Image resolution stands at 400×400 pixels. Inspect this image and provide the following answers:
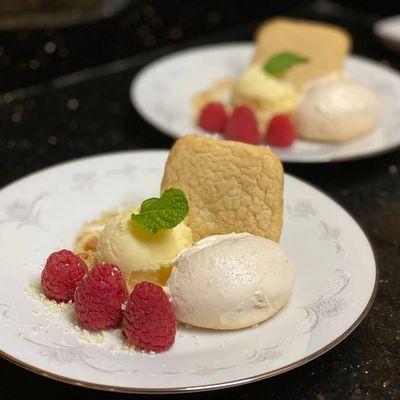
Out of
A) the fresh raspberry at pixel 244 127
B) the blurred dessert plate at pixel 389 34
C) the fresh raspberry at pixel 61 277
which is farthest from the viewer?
the blurred dessert plate at pixel 389 34

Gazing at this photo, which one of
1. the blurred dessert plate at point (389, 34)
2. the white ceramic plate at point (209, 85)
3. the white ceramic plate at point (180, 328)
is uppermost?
the white ceramic plate at point (180, 328)

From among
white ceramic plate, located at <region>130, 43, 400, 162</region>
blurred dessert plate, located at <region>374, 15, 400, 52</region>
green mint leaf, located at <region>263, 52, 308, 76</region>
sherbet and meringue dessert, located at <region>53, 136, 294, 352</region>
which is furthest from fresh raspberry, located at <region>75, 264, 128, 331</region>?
blurred dessert plate, located at <region>374, 15, 400, 52</region>

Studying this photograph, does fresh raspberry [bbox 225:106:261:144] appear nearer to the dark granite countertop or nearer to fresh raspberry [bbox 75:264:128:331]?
the dark granite countertop

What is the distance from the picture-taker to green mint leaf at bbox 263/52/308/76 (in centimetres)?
162

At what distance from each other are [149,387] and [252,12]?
1.74 m

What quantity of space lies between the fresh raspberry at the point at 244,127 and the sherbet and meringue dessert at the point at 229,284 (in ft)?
1.63

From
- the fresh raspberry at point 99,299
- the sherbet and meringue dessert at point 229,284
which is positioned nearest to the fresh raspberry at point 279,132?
the sherbet and meringue dessert at point 229,284

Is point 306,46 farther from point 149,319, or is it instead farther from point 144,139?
point 149,319

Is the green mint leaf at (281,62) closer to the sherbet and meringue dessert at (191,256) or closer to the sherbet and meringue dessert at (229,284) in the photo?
the sherbet and meringue dessert at (191,256)

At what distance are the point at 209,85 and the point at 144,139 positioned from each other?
0.30 meters

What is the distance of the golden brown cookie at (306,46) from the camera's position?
1.68 metres

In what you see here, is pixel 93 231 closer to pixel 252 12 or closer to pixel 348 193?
pixel 348 193

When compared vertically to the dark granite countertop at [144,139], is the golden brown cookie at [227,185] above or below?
above

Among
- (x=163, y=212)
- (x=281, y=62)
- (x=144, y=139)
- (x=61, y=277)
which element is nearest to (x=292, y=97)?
(x=281, y=62)
